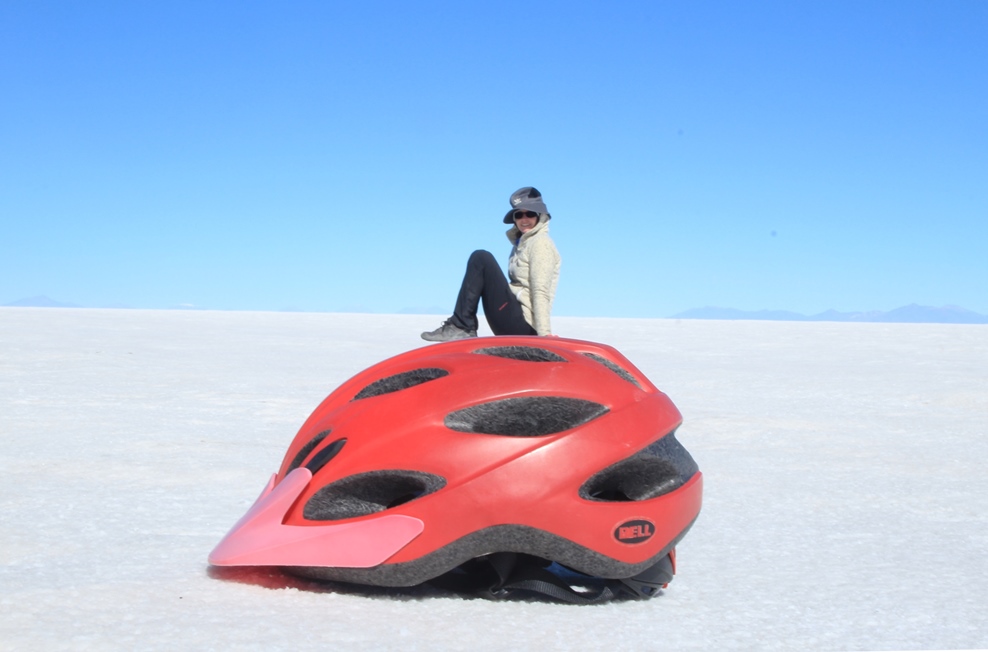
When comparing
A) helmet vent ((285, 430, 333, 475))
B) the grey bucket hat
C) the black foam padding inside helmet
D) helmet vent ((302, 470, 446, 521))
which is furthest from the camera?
the grey bucket hat

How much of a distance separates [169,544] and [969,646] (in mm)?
2618

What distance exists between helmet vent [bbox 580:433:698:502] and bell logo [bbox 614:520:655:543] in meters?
0.11

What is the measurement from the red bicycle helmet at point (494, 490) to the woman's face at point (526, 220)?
3.36 meters

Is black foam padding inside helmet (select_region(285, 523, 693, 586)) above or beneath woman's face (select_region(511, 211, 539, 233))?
beneath

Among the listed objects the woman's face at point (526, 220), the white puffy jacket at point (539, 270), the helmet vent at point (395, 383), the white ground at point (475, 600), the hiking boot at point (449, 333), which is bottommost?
the white ground at point (475, 600)

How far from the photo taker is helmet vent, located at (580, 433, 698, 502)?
9.14ft

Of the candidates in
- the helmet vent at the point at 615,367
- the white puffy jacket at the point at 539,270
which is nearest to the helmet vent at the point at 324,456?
the helmet vent at the point at 615,367

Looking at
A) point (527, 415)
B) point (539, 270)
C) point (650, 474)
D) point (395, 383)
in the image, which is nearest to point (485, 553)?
point (527, 415)

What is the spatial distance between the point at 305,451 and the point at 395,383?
15.3 inches

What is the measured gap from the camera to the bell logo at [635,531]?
2.67 meters

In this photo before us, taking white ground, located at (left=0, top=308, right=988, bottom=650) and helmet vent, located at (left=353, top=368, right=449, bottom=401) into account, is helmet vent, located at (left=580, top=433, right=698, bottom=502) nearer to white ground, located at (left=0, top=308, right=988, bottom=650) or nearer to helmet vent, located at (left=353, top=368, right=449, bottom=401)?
white ground, located at (left=0, top=308, right=988, bottom=650)

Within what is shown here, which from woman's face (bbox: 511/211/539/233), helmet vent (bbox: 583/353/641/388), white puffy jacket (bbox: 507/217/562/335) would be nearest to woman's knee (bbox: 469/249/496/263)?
white puffy jacket (bbox: 507/217/562/335)

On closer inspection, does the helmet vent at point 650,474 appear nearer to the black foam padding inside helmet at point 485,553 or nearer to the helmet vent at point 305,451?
the black foam padding inside helmet at point 485,553

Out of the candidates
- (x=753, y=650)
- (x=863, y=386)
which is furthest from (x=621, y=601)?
(x=863, y=386)
